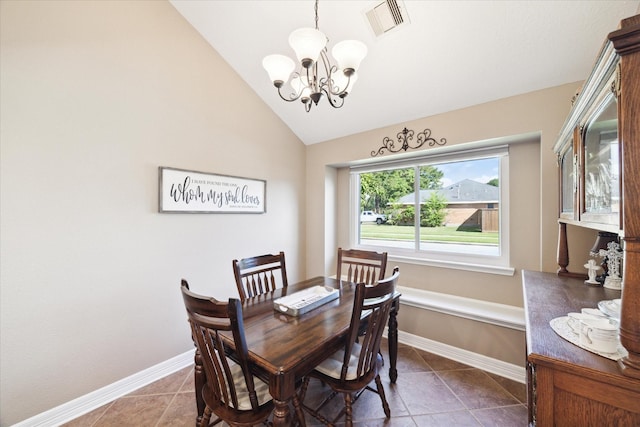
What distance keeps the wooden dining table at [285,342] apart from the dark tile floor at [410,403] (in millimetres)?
566

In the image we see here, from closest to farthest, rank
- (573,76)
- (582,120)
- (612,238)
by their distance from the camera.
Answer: (582,120) < (612,238) < (573,76)

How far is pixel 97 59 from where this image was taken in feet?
6.15

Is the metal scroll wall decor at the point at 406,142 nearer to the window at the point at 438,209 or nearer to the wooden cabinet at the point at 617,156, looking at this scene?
the window at the point at 438,209

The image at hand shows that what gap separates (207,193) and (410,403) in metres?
2.45

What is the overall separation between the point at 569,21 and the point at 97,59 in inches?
129

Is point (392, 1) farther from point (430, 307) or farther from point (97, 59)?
point (430, 307)

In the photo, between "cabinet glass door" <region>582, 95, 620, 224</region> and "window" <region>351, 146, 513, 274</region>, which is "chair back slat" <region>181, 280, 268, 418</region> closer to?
"cabinet glass door" <region>582, 95, 620, 224</region>

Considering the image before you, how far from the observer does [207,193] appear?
2.49 metres

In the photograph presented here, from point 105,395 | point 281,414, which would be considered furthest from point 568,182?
point 105,395

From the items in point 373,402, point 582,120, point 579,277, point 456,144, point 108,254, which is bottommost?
point 373,402

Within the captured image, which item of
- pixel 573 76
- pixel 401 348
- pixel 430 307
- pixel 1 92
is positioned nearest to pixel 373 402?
pixel 401 348

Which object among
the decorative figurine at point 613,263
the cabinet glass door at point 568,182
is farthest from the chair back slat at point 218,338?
the decorative figurine at point 613,263

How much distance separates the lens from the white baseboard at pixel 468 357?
6.97 feet

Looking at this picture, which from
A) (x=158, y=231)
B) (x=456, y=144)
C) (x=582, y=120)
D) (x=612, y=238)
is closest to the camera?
(x=582, y=120)
